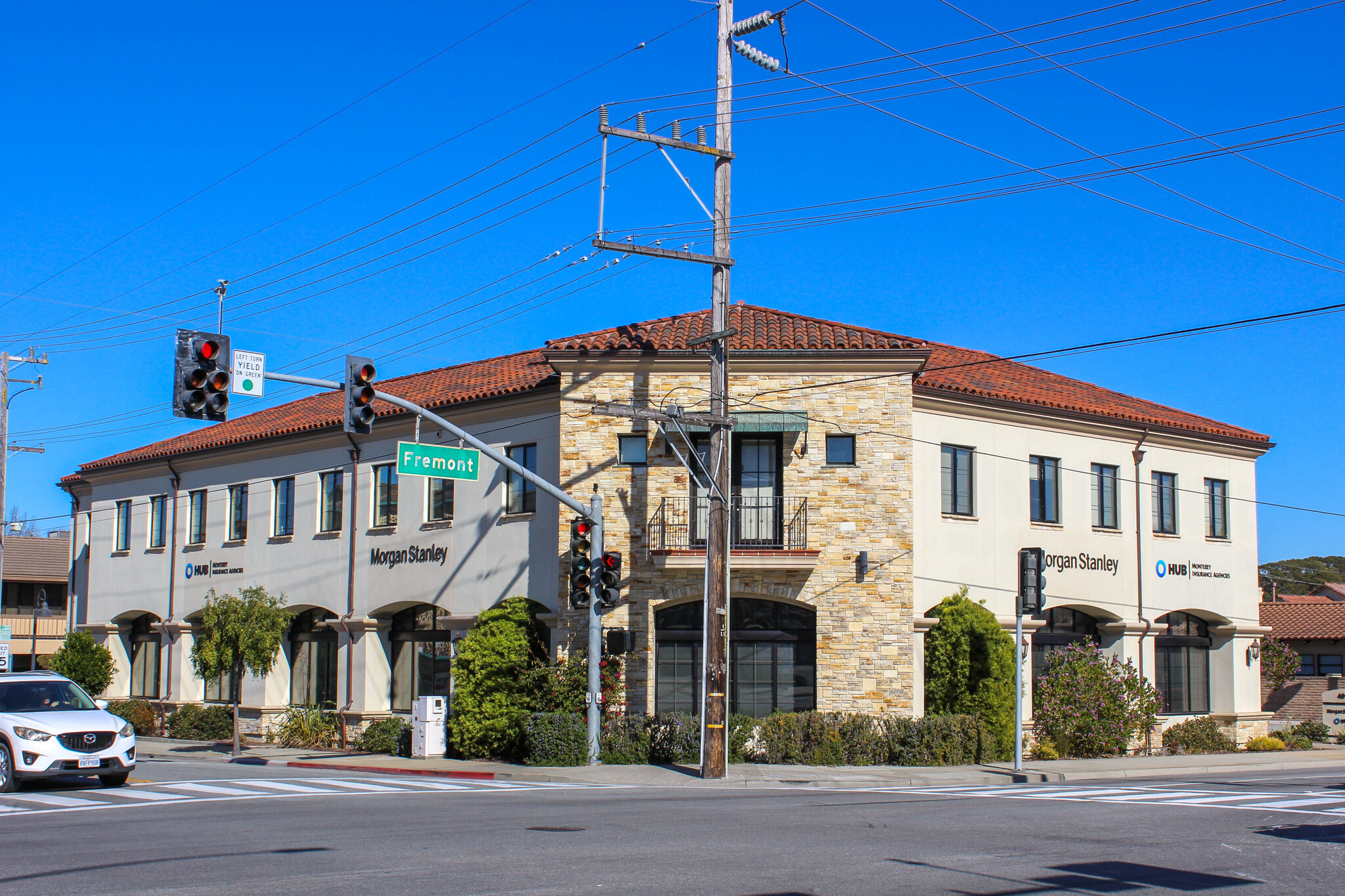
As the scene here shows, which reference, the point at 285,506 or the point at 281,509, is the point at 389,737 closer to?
the point at 285,506

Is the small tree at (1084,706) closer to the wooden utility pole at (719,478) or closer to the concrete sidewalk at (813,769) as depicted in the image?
the concrete sidewalk at (813,769)

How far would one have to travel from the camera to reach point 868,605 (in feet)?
80.7

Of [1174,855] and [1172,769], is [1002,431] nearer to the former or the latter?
[1172,769]

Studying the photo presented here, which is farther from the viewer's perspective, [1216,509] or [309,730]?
[1216,509]

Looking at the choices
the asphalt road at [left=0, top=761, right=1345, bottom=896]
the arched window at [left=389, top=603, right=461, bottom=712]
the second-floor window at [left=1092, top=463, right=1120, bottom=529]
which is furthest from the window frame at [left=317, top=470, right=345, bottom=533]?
the second-floor window at [left=1092, top=463, right=1120, bottom=529]

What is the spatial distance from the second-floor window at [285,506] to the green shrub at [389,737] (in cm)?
693

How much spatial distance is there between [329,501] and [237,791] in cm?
1386

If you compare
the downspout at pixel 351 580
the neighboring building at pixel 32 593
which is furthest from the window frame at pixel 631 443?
the neighboring building at pixel 32 593

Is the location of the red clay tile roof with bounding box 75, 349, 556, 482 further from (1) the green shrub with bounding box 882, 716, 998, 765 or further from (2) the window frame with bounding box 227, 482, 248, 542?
(1) the green shrub with bounding box 882, 716, 998, 765

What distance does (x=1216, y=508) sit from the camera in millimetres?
31328

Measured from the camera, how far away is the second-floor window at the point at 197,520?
1396 inches

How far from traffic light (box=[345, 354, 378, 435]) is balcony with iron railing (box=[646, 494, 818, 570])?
8.50m

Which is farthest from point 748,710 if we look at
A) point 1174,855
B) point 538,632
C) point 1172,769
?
point 1174,855

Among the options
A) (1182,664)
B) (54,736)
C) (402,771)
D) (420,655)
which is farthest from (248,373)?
(1182,664)
